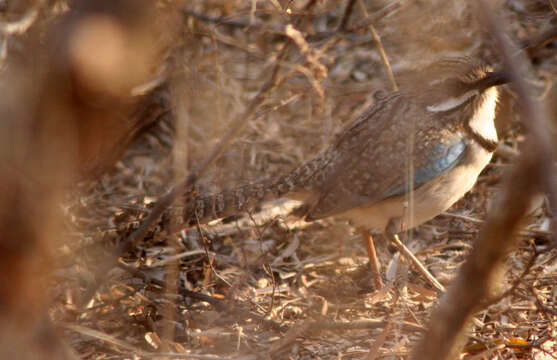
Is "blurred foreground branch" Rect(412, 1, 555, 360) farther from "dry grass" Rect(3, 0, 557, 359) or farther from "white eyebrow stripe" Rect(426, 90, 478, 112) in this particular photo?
"white eyebrow stripe" Rect(426, 90, 478, 112)

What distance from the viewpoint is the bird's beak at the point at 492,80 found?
3.57 m

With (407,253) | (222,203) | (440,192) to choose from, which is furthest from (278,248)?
(440,192)

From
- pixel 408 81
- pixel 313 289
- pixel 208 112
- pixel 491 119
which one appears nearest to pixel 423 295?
pixel 313 289

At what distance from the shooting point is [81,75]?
4.34 feet

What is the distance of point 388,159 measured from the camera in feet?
14.2

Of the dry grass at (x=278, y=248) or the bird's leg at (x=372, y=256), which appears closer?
the dry grass at (x=278, y=248)

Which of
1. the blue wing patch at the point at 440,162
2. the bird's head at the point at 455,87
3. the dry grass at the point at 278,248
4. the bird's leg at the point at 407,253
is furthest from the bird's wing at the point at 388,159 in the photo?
the dry grass at the point at 278,248

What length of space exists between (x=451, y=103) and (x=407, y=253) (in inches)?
41.0

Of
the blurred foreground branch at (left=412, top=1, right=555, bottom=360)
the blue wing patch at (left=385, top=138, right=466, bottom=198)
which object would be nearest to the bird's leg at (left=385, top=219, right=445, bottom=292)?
the blue wing patch at (left=385, top=138, right=466, bottom=198)

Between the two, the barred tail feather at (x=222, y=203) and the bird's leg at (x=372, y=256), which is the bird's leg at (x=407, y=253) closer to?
the bird's leg at (x=372, y=256)

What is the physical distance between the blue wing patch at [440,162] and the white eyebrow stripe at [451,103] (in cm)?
25

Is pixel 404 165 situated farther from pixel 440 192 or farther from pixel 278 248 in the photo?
pixel 278 248

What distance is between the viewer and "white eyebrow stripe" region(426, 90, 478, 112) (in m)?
4.17

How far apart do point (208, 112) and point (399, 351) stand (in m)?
3.39
